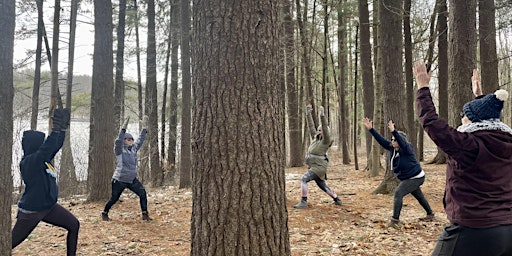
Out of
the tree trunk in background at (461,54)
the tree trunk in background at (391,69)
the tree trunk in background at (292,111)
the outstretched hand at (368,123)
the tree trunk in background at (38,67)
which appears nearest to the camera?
the outstretched hand at (368,123)

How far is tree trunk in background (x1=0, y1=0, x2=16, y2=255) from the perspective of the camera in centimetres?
413

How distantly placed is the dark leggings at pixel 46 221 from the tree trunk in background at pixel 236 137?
2784 mm

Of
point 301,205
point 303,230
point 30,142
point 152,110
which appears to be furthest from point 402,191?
point 152,110

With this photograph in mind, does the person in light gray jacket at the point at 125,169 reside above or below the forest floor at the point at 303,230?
above

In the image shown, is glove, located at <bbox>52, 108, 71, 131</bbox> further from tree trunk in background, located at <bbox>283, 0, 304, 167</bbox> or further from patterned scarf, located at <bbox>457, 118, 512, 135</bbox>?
tree trunk in background, located at <bbox>283, 0, 304, 167</bbox>

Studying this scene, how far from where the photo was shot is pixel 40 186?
4.71 metres

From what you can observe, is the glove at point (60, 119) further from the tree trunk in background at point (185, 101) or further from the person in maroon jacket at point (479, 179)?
the tree trunk in background at point (185, 101)

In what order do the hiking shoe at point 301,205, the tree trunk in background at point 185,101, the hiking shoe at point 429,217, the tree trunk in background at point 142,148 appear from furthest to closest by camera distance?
1. the tree trunk in background at point 142,148
2. the tree trunk in background at point 185,101
3. the hiking shoe at point 301,205
4. the hiking shoe at point 429,217

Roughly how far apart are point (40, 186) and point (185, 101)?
725 cm

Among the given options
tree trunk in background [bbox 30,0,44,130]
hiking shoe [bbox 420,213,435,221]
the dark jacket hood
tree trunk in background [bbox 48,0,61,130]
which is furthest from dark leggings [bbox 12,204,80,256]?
tree trunk in background [bbox 30,0,44,130]

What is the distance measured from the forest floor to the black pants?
2.54 metres

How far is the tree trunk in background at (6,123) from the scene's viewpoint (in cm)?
413

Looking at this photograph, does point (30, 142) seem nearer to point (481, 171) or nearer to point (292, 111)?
point (481, 171)

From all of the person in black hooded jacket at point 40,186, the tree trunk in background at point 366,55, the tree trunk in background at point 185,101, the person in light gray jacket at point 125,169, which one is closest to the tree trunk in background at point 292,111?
the tree trunk in background at point 366,55
